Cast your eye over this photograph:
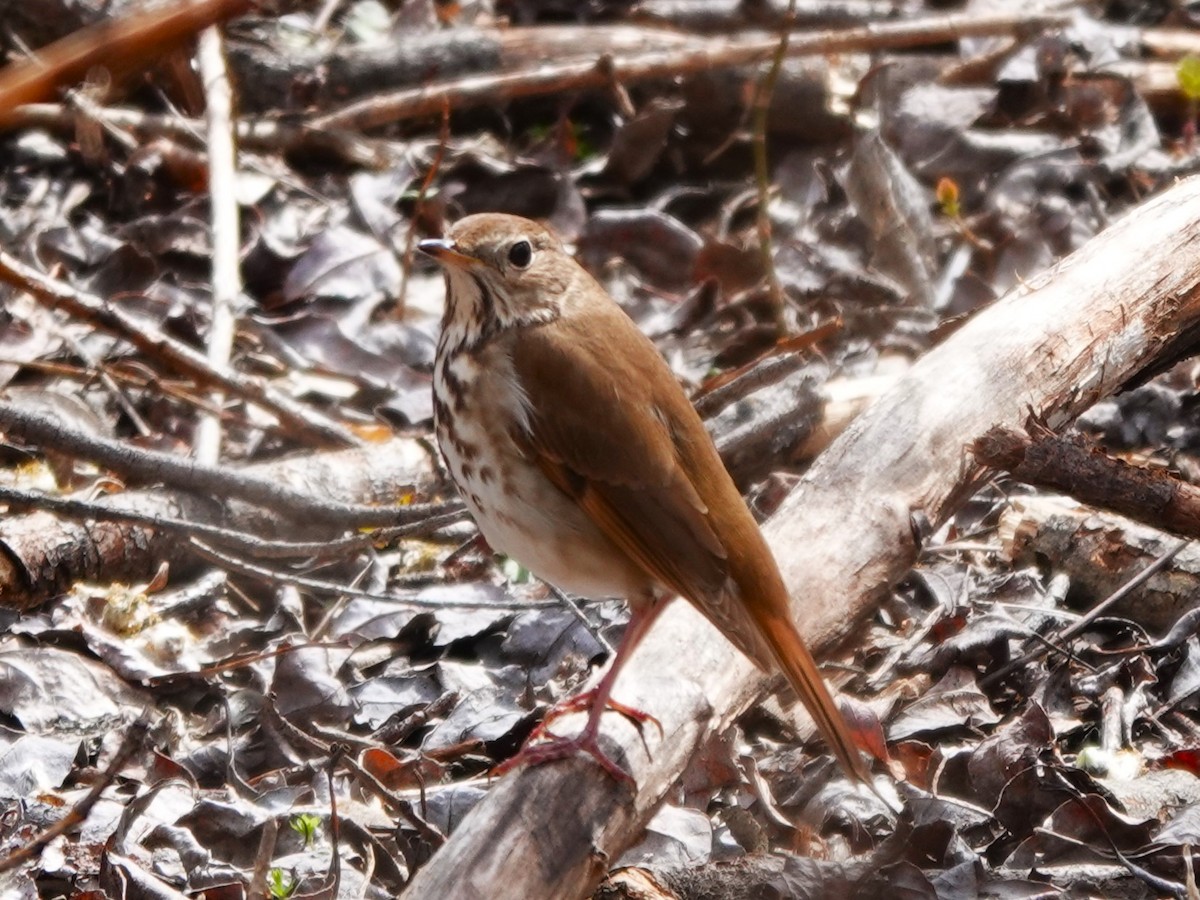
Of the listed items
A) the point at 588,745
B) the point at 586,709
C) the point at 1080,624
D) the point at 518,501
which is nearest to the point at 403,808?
the point at 586,709

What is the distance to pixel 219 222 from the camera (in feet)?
17.8

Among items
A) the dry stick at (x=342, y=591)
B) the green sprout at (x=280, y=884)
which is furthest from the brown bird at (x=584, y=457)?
the green sprout at (x=280, y=884)

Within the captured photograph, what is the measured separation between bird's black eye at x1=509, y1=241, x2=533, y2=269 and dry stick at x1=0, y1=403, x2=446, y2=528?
0.91 metres

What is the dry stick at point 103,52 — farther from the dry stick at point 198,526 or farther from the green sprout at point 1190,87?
the green sprout at point 1190,87

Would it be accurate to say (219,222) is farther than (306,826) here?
Yes

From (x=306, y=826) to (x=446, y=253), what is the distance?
1.35m

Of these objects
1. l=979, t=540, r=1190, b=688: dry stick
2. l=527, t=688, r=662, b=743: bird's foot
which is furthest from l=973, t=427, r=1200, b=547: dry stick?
l=527, t=688, r=662, b=743: bird's foot

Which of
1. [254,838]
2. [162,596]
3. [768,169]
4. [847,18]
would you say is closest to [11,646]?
[162,596]

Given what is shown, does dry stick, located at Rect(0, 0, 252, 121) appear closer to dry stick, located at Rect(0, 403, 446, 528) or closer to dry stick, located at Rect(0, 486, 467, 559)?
dry stick, located at Rect(0, 486, 467, 559)

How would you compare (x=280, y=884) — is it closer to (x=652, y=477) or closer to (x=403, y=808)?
(x=403, y=808)

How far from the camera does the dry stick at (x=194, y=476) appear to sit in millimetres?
4055

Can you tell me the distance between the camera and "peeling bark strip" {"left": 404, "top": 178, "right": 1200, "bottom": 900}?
270 cm

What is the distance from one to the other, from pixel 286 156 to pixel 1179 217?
3834 millimetres

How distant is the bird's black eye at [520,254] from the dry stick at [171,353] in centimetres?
143
